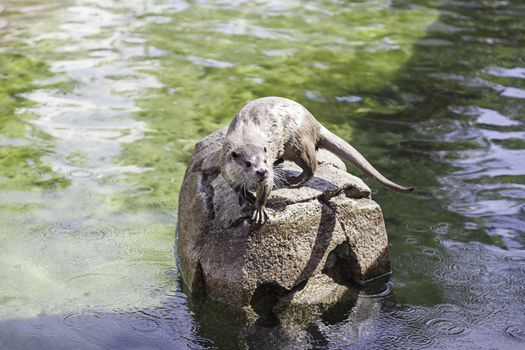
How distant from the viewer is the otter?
3736 millimetres

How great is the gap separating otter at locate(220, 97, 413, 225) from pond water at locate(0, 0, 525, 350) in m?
0.61

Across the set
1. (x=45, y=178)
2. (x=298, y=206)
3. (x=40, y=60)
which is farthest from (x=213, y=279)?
(x=40, y=60)

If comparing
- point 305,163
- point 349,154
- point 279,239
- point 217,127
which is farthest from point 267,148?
point 217,127

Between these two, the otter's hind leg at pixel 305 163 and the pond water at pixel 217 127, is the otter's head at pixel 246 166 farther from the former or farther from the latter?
the pond water at pixel 217 127

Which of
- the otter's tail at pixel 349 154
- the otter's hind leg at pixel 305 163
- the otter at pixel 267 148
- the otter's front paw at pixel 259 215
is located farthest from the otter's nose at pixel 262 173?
the otter's tail at pixel 349 154

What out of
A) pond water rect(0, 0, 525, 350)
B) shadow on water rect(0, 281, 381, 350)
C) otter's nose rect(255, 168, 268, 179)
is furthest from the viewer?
pond water rect(0, 0, 525, 350)

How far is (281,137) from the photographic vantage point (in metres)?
4.12

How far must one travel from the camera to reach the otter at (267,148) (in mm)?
3736

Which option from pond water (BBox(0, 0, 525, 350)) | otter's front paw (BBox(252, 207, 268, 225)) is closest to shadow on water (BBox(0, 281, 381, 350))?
pond water (BBox(0, 0, 525, 350))

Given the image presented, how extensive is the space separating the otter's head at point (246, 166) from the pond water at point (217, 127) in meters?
0.66

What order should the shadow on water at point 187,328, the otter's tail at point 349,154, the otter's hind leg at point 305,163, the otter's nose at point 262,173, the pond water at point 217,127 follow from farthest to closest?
the otter's tail at point 349,154
the otter's hind leg at point 305,163
the pond water at point 217,127
the shadow on water at point 187,328
the otter's nose at point 262,173

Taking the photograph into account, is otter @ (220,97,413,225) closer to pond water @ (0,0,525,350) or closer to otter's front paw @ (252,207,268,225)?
otter's front paw @ (252,207,268,225)

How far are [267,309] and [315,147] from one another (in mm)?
939

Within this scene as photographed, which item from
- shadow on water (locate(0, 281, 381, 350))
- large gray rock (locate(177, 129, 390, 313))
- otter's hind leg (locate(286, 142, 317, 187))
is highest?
otter's hind leg (locate(286, 142, 317, 187))
